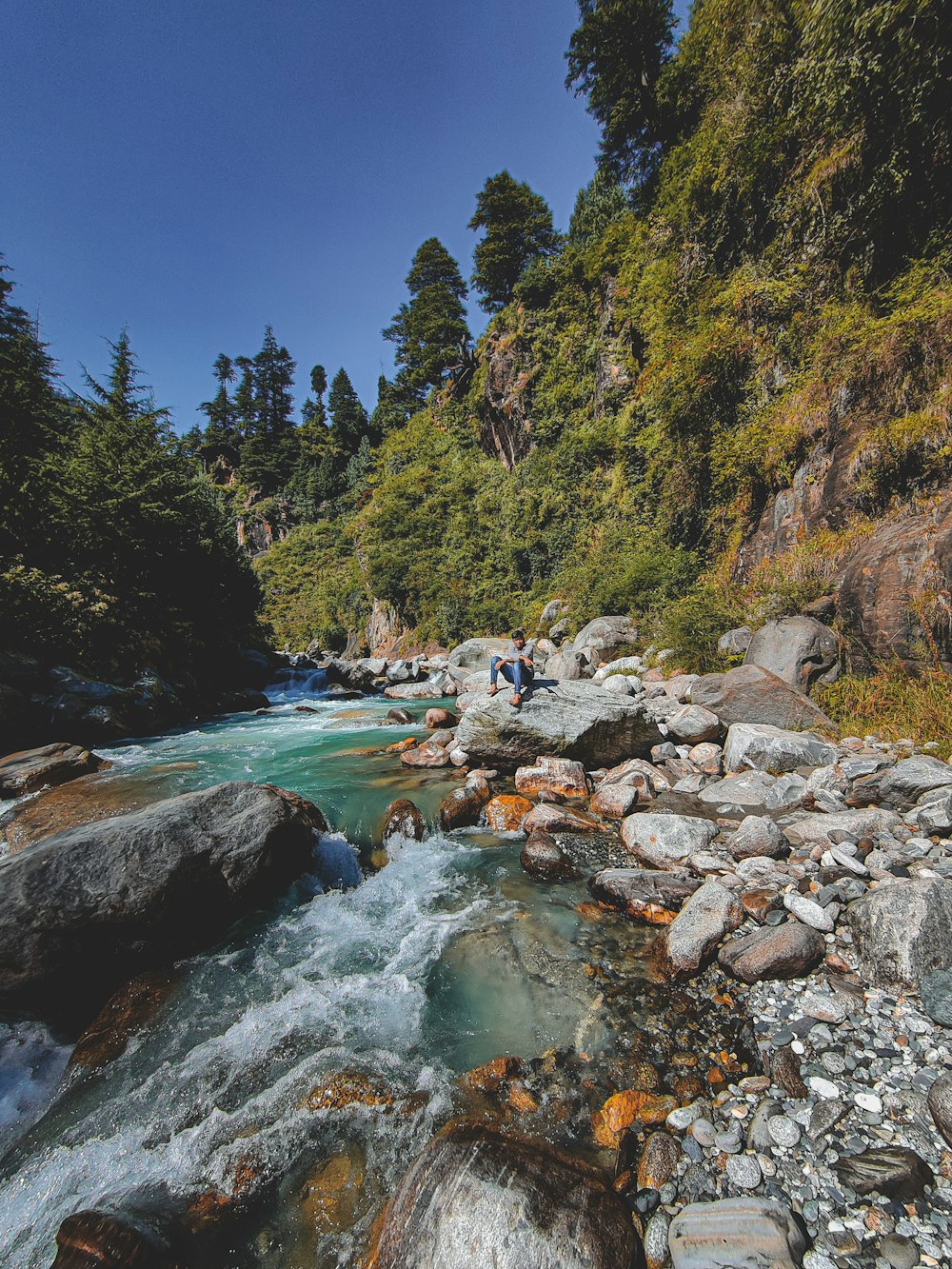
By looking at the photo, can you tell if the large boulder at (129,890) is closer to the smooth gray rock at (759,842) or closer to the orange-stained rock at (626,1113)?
the orange-stained rock at (626,1113)

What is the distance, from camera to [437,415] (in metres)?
34.6

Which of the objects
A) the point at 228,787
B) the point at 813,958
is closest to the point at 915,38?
the point at 813,958

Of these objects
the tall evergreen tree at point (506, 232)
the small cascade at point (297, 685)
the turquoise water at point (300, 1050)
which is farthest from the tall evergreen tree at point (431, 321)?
the turquoise water at point (300, 1050)

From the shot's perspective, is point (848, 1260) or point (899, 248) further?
point (899, 248)

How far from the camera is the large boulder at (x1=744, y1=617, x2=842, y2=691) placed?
7160 mm

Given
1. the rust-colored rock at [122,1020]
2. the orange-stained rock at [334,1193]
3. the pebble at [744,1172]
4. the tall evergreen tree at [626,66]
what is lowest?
the pebble at [744,1172]

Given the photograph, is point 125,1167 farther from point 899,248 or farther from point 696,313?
point 696,313

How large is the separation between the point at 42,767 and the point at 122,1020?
5614 mm

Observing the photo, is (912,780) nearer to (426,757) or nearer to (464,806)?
(464,806)

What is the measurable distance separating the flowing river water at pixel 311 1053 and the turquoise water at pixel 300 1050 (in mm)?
10

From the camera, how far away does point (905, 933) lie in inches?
111

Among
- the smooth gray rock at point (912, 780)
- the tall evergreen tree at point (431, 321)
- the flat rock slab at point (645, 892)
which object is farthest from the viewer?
the tall evergreen tree at point (431, 321)

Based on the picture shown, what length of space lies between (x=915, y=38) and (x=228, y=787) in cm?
1487

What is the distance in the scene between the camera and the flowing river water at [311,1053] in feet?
7.31
